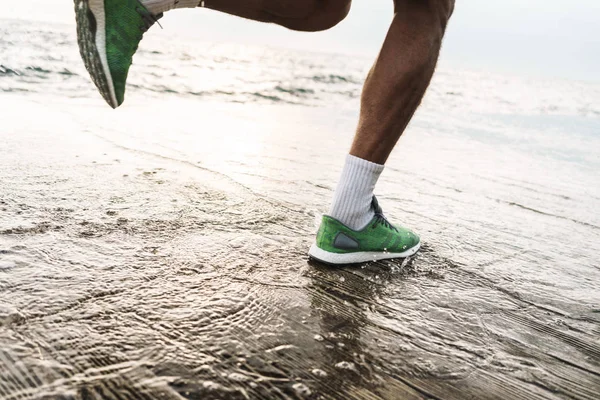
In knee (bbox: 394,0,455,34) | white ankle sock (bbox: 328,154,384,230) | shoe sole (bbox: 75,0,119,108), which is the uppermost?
knee (bbox: 394,0,455,34)

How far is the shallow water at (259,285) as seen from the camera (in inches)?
35.9

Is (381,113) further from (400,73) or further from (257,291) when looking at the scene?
(257,291)

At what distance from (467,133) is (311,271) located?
218 inches

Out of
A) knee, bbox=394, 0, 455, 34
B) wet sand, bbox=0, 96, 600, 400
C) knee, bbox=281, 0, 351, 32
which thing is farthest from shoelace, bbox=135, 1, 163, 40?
knee, bbox=394, 0, 455, 34

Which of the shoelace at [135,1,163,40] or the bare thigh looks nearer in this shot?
the shoelace at [135,1,163,40]

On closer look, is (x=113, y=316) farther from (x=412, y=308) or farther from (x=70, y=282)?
(x=412, y=308)

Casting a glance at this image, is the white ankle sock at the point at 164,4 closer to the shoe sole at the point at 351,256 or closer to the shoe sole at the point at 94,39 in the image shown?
the shoe sole at the point at 94,39

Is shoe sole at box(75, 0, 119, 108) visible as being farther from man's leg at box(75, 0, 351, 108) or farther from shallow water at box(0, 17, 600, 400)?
shallow water at box(0, 17, 600, 400)

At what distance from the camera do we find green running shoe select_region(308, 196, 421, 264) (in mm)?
1544

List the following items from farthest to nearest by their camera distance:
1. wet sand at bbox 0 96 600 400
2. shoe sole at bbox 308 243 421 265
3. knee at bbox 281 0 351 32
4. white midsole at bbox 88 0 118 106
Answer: knee at bbox 281 0 351 32
shoe sole at bbox 308 243 421 265
white midsole at bbox 88 0 118 106
wet sand at bbox 0 96 600 400

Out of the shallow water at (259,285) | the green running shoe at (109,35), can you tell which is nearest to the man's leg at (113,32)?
the green running shoe at (109,35)

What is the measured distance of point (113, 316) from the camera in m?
1.04

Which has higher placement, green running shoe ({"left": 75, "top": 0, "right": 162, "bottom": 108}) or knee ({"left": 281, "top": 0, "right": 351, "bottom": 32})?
knee ({"left": 281, "top": 0, "right": 351, "bottom": 32})

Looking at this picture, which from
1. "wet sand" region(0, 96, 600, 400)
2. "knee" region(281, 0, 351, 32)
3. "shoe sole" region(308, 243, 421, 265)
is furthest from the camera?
"knee" region(281, 0, 351, 32)
